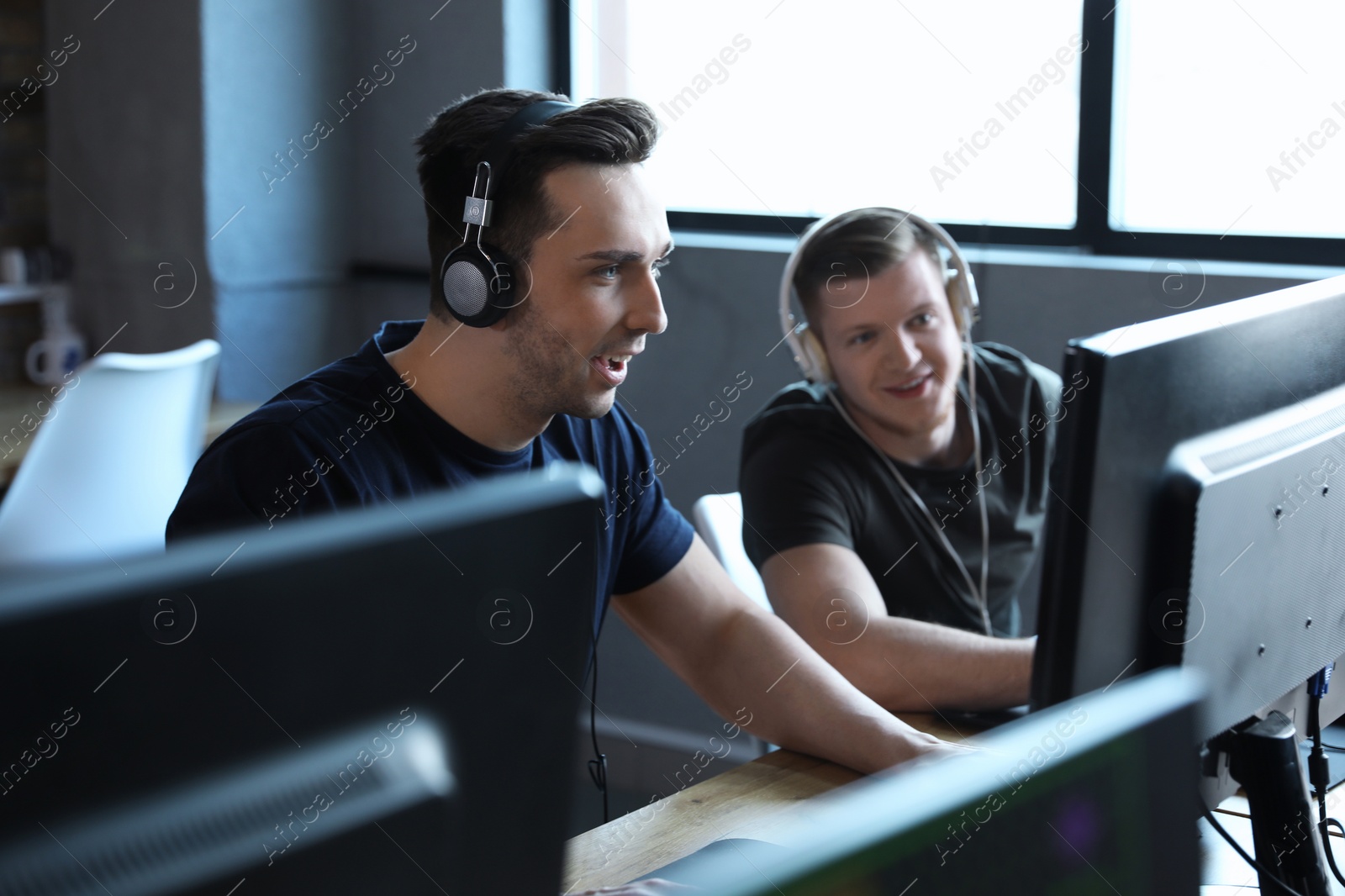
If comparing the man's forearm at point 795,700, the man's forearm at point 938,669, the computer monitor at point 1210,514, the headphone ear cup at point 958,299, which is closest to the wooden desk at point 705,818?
the man's forearm at point 795,700

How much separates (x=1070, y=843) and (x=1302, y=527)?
577 millimetres

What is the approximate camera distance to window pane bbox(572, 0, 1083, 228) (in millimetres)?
2424

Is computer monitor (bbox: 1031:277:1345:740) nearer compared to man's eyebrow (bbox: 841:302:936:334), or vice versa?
computer monitor (bbox: 1031:277:1345:740)

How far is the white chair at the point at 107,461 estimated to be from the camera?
2352 millimetres

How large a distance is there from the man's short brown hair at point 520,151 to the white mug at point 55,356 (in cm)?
212

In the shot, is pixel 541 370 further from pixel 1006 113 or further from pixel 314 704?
pixel 1006 113

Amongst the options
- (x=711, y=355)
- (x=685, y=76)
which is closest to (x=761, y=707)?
(x=711, y=355)

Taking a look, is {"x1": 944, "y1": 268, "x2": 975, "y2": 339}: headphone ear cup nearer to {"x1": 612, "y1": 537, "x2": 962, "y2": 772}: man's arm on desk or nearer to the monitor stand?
{"x1": 612, "y1": 537, "x2": 962, "y2": 772}: man's arm on desk

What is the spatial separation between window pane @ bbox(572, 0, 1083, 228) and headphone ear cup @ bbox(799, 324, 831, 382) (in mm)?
815

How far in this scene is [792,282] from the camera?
1906mm

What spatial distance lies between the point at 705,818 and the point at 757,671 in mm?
267

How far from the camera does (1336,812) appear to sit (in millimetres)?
1193

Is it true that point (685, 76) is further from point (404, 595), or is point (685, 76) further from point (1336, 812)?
point (404, 595)

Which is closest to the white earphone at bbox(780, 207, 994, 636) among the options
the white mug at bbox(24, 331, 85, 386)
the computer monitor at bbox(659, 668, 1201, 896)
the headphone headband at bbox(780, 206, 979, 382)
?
the headphone headband at bbox(780, 206, 979, 382)
